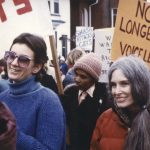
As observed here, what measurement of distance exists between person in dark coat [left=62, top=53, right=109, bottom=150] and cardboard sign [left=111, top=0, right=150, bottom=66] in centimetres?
28

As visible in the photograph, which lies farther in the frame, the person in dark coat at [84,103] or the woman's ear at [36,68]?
the person in dark coat at [84,103]

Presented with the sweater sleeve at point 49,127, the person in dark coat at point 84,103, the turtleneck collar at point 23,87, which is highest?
the turtleneck collar at point 23,87

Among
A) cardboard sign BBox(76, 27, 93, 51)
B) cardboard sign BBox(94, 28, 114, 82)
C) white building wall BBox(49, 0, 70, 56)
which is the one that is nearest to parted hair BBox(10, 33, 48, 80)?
cardboard sign BBox(94, 28, 114, 82)

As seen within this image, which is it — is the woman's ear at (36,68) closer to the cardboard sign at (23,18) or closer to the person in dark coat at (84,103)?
the person in dark coat at (84,103)

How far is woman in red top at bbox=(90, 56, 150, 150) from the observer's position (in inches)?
106

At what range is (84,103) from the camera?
12.2ft

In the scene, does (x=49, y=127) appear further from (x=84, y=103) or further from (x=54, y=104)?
(x=84, y=103)

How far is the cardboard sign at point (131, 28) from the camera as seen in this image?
13.3ft

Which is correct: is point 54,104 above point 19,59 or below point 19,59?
below

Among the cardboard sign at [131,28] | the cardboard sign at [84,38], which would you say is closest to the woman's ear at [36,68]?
the cardboard sign at [131,28]

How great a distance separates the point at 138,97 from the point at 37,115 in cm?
59

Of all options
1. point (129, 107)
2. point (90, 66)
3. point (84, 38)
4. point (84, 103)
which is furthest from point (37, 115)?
point (84, 38)

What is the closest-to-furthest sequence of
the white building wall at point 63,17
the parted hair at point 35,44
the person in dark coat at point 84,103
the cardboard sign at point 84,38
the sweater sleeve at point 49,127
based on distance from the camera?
the sweater sleeve at point 49,127
the parted hair at point 35,44
the person in dark coat at point 84,103
the cardboard sign at point 84,38
the white building wall at point 63,17

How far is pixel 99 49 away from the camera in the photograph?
5461 mm
